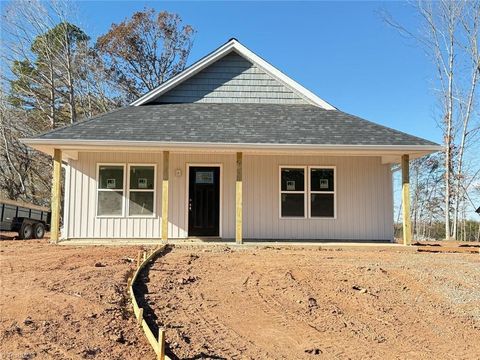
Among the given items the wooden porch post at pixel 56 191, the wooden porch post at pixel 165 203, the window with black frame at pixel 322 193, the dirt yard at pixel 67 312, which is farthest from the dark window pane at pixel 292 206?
the wooden porch post at pixel 56 191

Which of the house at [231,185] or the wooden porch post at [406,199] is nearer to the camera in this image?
the wooden porch post at [406,199]

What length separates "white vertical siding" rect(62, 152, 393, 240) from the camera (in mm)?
12219

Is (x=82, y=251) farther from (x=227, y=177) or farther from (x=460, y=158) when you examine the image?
(x=460, y=158)

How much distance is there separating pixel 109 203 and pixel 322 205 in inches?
236

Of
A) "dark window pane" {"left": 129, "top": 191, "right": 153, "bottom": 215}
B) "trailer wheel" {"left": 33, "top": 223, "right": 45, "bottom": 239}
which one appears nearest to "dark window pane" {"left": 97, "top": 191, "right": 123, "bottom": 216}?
"dark window pane" {"left": 129, "top": 191, "right": 153, "bottom": 215}

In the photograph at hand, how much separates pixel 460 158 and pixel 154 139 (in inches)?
727

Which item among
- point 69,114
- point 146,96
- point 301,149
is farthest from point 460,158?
point 69,114

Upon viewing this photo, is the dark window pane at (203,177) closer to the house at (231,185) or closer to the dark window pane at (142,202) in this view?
the house at (231,185)

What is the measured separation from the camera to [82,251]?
9.55m

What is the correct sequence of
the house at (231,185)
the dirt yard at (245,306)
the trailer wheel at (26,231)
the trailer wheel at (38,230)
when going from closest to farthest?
the dirt yard at (245,306) < the house at (231,185) < the trailer wheel at (26,231) < the trailer wheel at (38,230)

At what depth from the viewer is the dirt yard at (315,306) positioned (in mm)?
4777

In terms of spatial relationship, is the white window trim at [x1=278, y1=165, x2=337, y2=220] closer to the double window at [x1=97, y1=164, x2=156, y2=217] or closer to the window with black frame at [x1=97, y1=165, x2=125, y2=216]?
the double window at [x1=97, y1=164, x2=156, y2=217]

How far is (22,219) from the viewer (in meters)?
15.3

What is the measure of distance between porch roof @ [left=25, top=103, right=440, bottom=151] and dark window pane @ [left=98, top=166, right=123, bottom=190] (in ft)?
4.20
